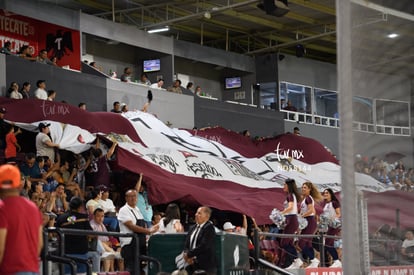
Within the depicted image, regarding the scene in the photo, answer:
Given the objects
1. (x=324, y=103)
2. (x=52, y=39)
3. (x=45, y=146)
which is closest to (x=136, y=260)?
(x=45, y=146)

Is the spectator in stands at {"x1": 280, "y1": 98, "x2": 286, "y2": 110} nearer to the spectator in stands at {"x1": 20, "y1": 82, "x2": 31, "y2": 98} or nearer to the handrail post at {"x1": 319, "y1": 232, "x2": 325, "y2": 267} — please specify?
the spectator in stands at {"x1": 20, "y1": 82, "x2": 31, "y2": 98}

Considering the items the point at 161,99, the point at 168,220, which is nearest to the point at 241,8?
Answer: the point at 161,99

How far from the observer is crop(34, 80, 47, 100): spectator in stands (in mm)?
22703

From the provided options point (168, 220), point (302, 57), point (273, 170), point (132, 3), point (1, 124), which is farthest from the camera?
point (302, 57)

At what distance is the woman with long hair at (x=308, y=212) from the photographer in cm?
1555

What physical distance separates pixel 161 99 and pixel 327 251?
1509 centimetres

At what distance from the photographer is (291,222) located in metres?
15.7

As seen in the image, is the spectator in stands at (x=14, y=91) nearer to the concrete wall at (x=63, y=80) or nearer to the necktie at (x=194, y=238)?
the concrete wall at (x=63, y=80)

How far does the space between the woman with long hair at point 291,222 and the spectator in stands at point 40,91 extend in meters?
9.40

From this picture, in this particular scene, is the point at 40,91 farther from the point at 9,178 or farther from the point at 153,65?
the point at 9,178

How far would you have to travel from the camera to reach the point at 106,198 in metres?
18.1

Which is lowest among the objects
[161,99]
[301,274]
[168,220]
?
[301,274]

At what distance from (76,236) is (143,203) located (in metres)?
9.36

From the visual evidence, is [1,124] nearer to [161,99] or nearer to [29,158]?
[29,158]
